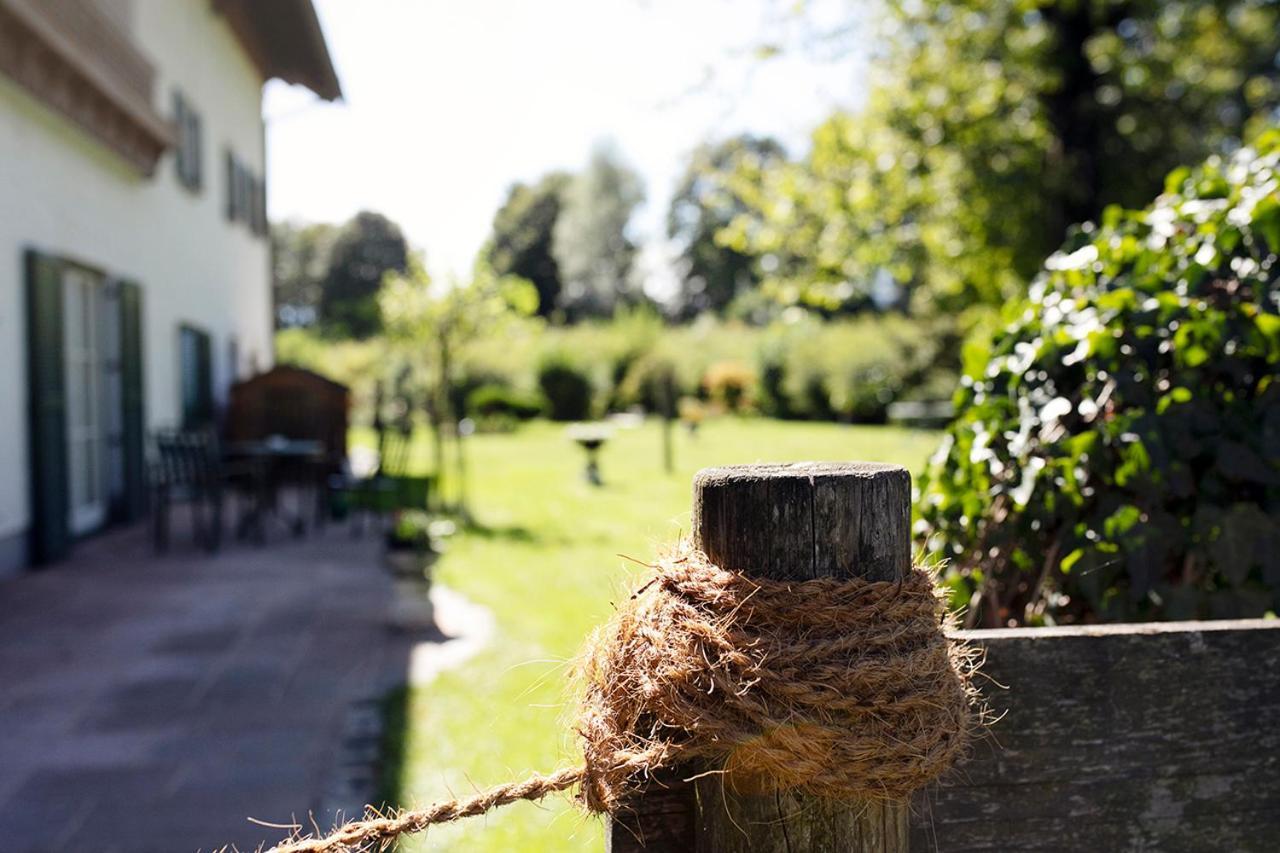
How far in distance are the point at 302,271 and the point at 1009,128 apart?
2963 centimetres

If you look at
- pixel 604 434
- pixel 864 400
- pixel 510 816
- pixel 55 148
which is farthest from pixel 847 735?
pixel 864 400

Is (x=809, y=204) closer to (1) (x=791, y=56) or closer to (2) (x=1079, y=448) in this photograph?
(1) (x=791, y=56)

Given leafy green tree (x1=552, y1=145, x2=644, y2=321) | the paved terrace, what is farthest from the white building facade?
leafy green tree (x1=552, y1=145, x2=644, y2=321)

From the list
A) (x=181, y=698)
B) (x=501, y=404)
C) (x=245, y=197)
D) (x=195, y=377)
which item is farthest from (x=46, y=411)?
(x=501, y=404)

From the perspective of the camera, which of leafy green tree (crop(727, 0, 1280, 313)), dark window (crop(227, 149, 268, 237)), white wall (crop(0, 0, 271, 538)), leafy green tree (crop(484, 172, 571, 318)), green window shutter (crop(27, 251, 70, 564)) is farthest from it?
leafy green tree (crop(484, 172, 571, 318))

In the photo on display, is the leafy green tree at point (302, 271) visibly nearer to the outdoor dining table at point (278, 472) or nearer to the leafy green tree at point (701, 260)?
the leafy green tree at point (701, 260)

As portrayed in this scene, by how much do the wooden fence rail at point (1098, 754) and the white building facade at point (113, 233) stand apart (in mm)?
7355

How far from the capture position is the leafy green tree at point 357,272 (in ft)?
82.8

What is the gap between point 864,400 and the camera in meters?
27.7

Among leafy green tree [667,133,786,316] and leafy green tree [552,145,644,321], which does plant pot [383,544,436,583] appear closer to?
leafy green tree [552,145,644,321]

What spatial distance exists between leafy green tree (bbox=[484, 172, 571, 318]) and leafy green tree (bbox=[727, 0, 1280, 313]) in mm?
25233

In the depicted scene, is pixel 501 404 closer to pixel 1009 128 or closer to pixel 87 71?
pixel 1009 128

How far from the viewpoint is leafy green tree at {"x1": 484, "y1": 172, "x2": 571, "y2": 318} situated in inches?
1646

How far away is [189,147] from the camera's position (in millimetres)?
12648
